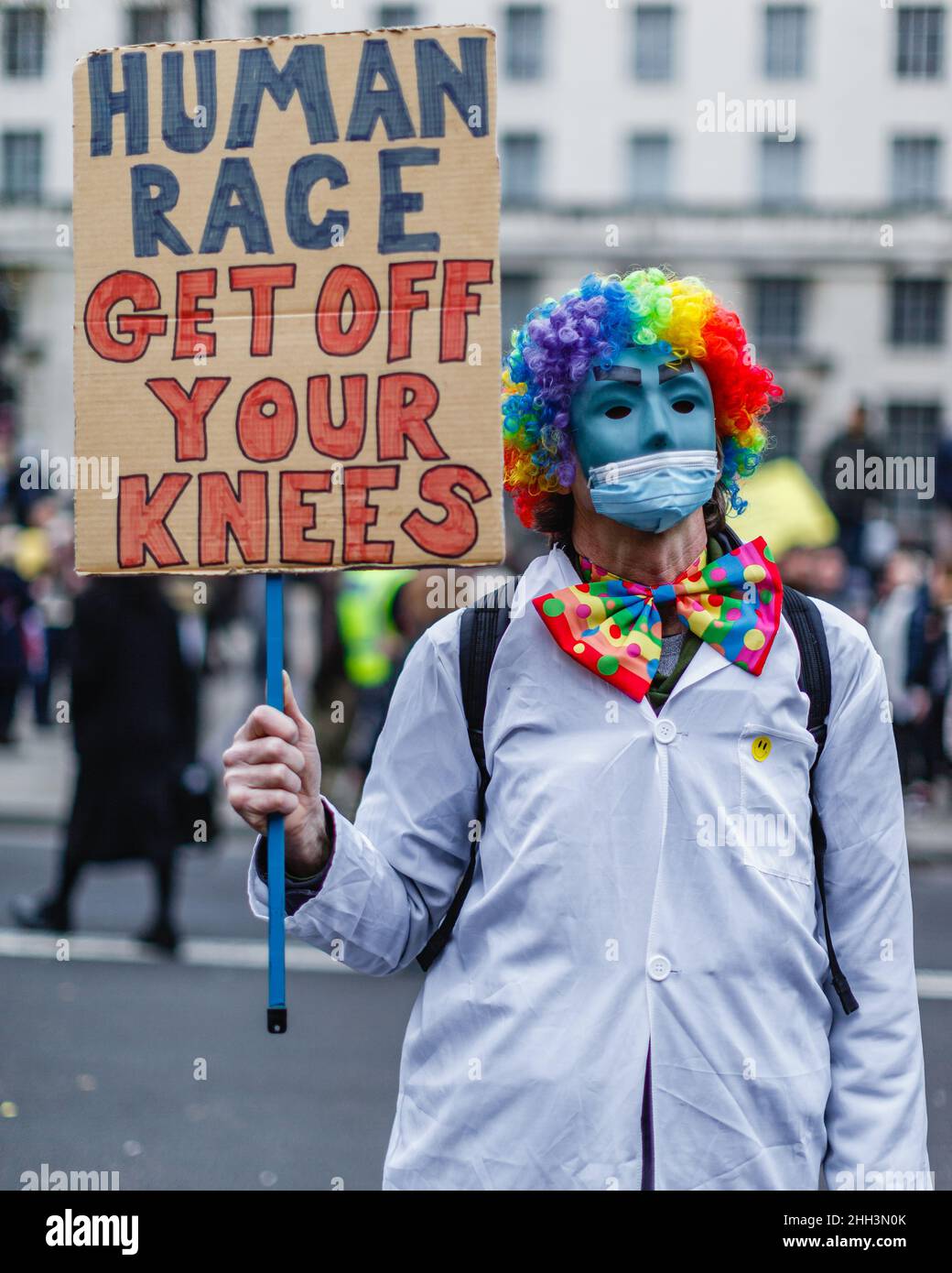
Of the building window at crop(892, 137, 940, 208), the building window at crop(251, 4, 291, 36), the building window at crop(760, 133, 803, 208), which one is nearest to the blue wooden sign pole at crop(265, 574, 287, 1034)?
the building window at crop(760, 133, 803, 208)

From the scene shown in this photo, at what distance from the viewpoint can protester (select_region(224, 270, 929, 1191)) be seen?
7.51ft

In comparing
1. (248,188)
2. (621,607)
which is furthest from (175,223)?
(621,607)

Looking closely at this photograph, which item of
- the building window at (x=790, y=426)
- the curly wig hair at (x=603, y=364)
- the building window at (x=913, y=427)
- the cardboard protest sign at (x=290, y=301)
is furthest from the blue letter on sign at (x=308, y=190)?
the building window at (x=913, y=427)

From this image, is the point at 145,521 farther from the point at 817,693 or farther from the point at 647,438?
the point at 817,693

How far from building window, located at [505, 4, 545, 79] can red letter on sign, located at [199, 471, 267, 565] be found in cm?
3863

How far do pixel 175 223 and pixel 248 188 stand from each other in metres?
0.12

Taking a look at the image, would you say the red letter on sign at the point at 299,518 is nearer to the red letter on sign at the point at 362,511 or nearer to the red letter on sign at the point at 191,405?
the red letter on sign at the point at 362,511

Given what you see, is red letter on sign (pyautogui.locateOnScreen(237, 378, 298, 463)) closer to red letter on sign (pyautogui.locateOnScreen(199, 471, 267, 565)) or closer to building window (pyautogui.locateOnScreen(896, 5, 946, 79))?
red letter on sign (pyautogui.locateOnScreen(199, 471, 267, 565))

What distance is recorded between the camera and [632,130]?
129 ft

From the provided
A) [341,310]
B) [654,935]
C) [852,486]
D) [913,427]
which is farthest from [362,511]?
[913,427]

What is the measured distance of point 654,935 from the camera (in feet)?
7.51
